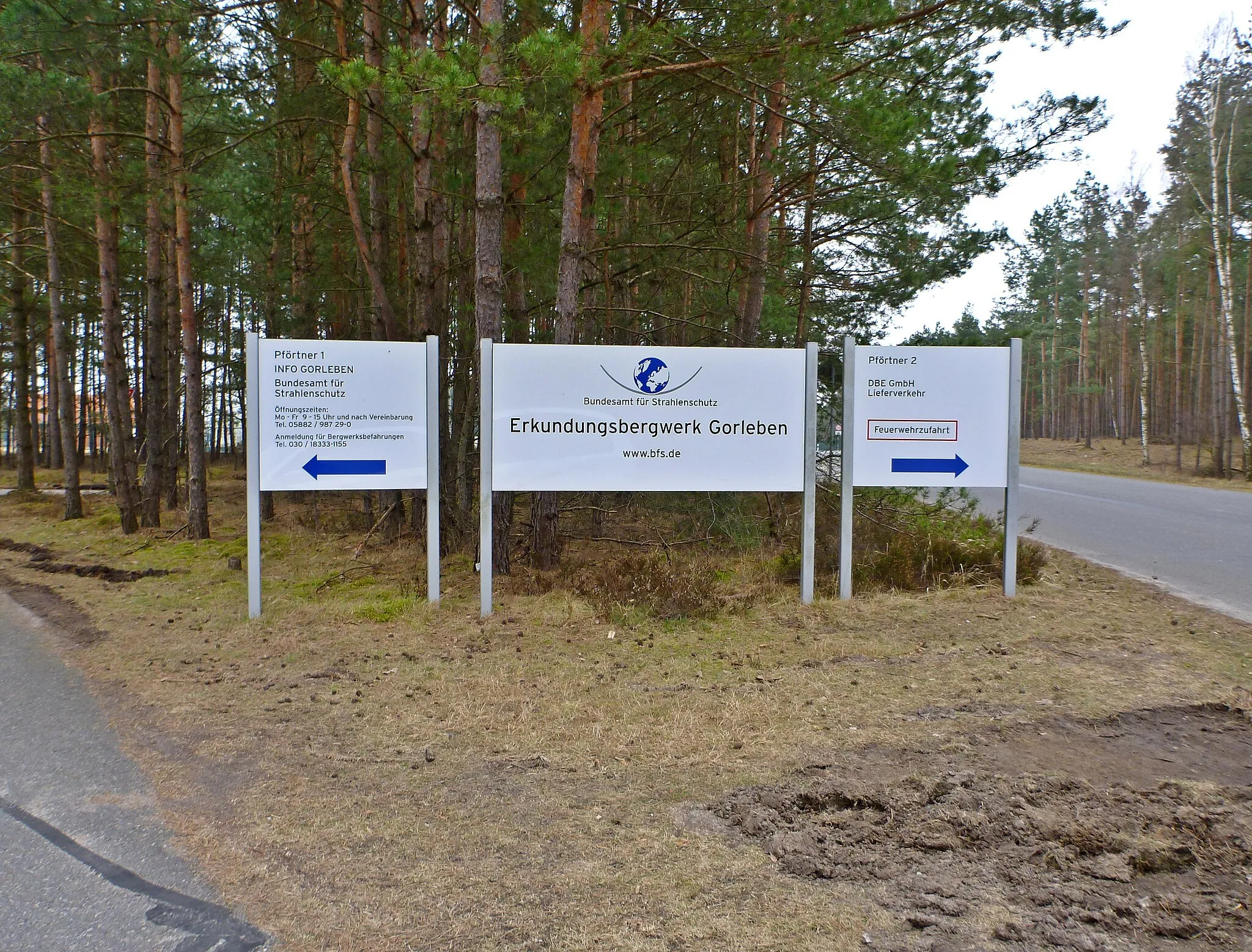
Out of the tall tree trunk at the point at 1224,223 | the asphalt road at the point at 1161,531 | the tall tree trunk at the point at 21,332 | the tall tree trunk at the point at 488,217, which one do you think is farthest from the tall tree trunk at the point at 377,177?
the tall tree trunk at the point at 1224,223

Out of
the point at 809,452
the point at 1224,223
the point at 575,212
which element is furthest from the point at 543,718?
the point at 1224,223

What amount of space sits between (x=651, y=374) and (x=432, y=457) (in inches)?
86.5

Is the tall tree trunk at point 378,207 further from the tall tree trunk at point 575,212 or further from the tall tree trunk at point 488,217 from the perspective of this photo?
the tall tree trunk at point 488,217

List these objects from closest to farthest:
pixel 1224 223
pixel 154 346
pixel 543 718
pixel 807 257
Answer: pixel 543 718, pixel 807 257, pixel 154 346, pixel 1224 223

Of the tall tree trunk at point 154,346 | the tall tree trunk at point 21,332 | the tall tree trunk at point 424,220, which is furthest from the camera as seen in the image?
the tall tree trunk at point 21,332

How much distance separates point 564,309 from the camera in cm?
909

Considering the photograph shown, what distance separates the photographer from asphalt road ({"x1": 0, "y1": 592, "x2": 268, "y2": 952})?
292cm

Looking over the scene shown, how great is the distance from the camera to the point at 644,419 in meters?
8.15

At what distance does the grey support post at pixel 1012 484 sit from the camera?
8.40 metres

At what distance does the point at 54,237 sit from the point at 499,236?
12712 millimetres

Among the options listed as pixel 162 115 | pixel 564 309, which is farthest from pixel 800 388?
pixel 162 115

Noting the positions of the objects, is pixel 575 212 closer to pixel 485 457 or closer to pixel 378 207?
pixel 485 457

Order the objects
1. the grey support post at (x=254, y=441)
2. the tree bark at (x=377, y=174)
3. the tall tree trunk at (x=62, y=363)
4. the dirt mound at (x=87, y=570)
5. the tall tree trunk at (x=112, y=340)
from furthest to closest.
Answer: the tall tree trunk at (x=62, y=363) → the tall tree trunk at (x=112, y=340) → the tree bark at (x=377, y=174) → the dirt mound at (x=87, y=570) → the grey support post at (x=254, y=441)

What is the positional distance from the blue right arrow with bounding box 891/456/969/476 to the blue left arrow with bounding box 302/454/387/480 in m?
4.89
